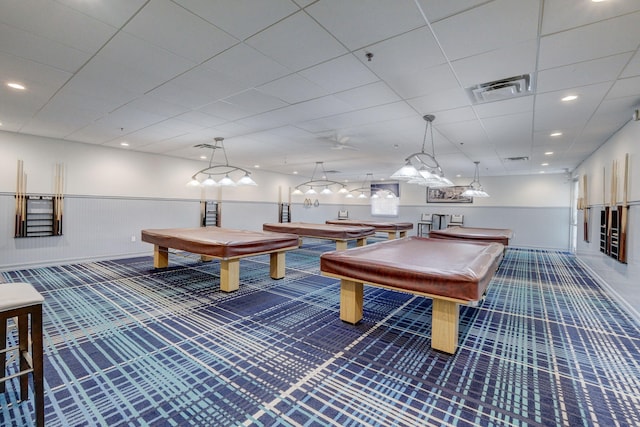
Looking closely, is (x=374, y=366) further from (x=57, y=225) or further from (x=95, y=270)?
(x=57, y=225)

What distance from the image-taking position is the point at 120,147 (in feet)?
22.2

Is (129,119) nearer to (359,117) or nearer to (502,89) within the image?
(359,117)

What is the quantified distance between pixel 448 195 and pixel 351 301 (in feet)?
33.0

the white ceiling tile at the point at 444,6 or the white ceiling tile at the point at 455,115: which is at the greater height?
the white ceiling tile at the point at 455,115

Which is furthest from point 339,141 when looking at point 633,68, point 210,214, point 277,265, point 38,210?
point 38,210

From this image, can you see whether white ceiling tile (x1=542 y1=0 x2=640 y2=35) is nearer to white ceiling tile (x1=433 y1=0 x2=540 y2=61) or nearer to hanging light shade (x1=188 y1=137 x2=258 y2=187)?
white ceiling tile (x1=433 y1=0 x2=540 y2=61)

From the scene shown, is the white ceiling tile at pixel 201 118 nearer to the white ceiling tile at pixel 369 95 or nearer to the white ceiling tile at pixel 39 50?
the white ceiling tile at pixel 39 50

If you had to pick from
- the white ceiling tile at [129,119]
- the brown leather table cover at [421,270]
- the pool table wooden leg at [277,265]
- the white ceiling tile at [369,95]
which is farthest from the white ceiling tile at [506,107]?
the white ceiling tile at [129,119]

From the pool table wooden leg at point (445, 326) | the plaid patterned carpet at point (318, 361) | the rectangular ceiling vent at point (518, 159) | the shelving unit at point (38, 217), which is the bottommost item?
the plaid patterned carpet at point (318, 361)

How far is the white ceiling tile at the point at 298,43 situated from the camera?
7.07ft

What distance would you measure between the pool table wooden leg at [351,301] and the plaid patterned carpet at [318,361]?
99mm

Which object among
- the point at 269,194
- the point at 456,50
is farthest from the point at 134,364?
the point at 269,194

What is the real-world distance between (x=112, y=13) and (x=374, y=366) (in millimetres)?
3381

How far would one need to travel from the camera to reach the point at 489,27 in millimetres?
2111
